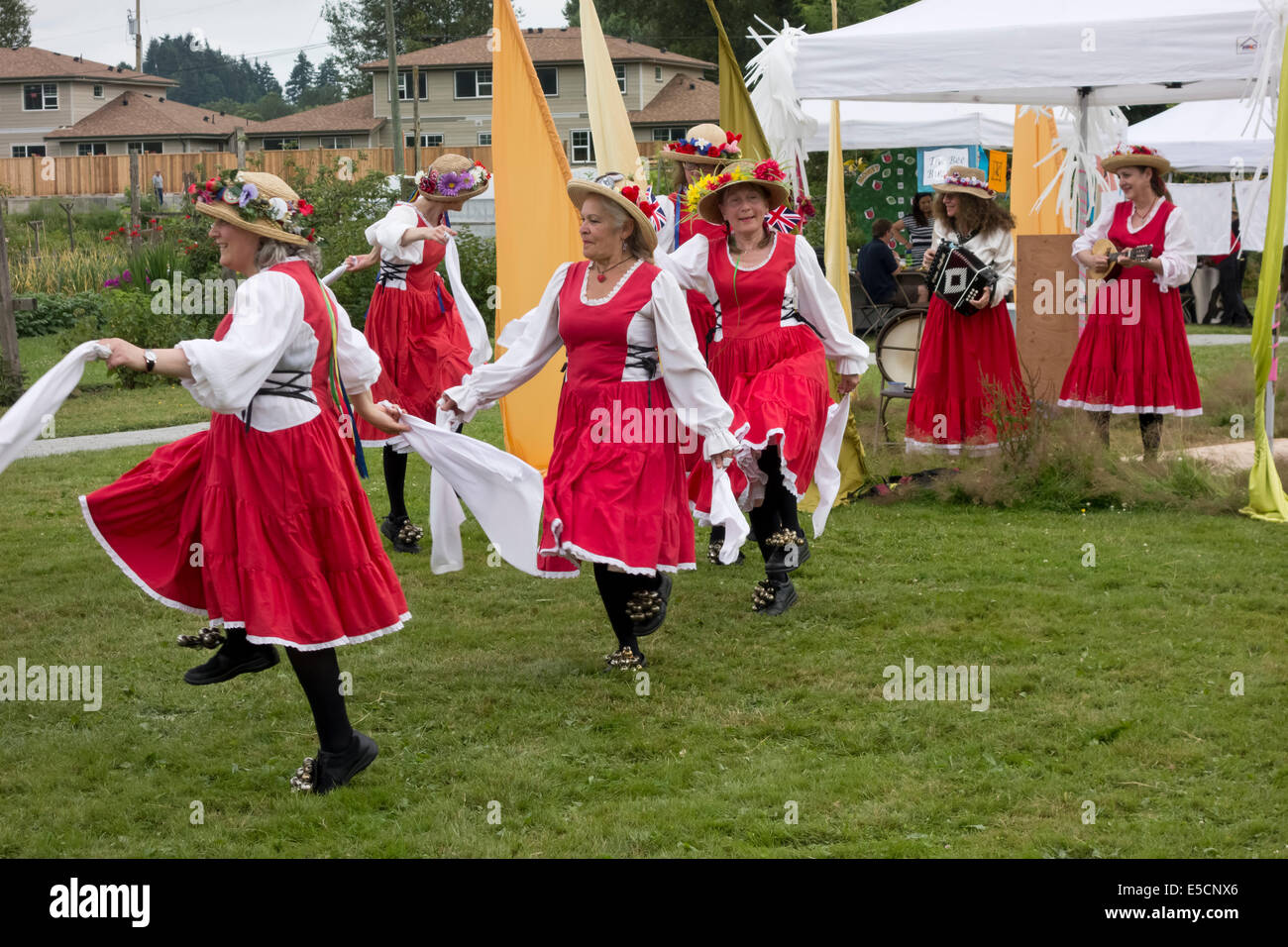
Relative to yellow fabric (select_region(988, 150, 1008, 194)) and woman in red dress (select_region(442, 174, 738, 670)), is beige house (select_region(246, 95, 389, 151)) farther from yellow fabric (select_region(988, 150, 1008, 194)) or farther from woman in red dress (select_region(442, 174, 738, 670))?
woman in red dress (select_region(442, 174, 738, 670))

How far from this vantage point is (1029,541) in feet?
24.5

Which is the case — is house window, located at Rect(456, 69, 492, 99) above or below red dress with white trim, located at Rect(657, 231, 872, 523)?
above

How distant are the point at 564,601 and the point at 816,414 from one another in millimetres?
1467

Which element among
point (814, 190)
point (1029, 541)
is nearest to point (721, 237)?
point (1029, 541)

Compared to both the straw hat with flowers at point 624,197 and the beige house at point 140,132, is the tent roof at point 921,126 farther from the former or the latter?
the beige house at point 140,132

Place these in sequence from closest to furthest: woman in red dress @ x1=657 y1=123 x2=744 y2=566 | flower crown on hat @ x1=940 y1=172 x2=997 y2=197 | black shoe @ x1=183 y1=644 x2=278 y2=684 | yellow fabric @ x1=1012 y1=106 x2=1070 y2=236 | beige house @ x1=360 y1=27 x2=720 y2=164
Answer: black shoe @ x1=183 y1=644 x2=278 y2=684
woman in red dress @ x1=657 y1=123 x2=744 y2=566
flower crown on hat @ x1=940 y1=172 x2=997 y2=197
yellow fabric @ x1=1012 y1=106 x2=1070 y2=236
beige house @ x1=360 y1=27 x2=720 y2=164

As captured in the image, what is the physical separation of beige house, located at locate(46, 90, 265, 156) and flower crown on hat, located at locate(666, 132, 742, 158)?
53.4 m

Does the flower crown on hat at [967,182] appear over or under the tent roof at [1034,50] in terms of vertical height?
under

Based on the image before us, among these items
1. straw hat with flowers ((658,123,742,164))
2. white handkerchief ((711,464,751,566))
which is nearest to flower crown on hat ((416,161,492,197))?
straw hat with flowers ((658,123,742,164))

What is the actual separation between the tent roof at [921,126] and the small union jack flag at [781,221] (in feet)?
28.0

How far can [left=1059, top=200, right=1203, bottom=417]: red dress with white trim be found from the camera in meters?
8.76

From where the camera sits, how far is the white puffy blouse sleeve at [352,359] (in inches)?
178

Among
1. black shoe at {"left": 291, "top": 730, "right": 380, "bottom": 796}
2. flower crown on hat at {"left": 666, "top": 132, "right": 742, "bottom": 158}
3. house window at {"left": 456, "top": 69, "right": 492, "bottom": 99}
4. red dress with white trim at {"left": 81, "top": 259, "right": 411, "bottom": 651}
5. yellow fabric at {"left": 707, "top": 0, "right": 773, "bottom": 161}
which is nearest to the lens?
red dress with white trim at {"left": 81, "top": 259, "right": 411, "bottom": 651}

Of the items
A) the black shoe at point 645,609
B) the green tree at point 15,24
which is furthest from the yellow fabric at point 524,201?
the green tree at point 15,24
